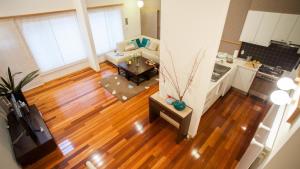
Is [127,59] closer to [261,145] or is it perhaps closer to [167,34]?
[167,34]

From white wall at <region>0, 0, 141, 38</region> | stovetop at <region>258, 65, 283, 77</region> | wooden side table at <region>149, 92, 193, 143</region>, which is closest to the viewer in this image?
wooden side table at <region>149, 92, 193, 143</region>

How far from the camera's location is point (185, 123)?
2.82 meters

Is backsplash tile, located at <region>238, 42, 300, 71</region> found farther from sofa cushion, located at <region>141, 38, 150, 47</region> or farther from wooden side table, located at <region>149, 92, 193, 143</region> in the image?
sofa cushion, located at <region>141, 38, 150, 47</region>

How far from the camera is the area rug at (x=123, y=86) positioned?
14.6ft

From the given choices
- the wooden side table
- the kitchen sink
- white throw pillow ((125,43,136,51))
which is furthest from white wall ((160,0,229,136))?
white throw pillow ((125,43,136,51))

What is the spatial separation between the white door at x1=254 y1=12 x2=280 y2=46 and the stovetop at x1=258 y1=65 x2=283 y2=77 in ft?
2.15

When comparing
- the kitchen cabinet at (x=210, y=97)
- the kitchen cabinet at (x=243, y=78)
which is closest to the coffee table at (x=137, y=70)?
the kitchen cabinet at (x=210, y=97)

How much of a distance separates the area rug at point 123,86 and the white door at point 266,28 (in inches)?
116

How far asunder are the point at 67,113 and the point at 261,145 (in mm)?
3967

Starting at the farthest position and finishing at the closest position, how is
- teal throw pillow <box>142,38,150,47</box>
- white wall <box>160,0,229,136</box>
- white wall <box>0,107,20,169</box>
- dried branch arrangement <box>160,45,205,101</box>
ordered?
1. teal throw pillow <box>142,38,150,47</box>
2. dried branch arrangement <box>160,45,205,101</box>
3. white wall <box>0,107,20,169</box>
4. white wall <box>160,0,229,136</box>

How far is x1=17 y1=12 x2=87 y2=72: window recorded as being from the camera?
435 centimetres

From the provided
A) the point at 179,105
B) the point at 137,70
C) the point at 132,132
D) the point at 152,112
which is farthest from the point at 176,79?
the point at 137,70

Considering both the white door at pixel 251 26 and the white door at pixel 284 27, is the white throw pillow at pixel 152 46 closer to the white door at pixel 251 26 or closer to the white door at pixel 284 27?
the white door at pixel 251 26

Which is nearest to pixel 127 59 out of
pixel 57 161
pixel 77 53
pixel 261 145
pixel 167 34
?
pixel 77 53
